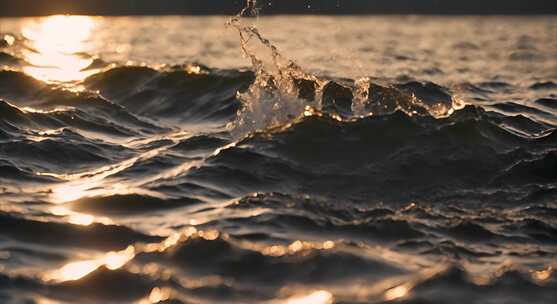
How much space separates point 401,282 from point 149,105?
1024cm

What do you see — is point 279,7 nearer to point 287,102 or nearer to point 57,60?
point 57,60

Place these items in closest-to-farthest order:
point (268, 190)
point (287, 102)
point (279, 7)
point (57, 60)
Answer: point (268, 190), point (287, 102), point (57, 60), point (279, 7)

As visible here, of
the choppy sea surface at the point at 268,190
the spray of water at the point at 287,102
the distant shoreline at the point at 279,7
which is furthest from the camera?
the distant shoreline at the point at 279,7

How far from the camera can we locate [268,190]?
992cm

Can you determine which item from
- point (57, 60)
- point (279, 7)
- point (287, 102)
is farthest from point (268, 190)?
point (279, 7)

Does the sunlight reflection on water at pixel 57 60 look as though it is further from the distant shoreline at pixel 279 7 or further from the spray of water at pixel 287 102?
the distant shoreline at pixel 279 7

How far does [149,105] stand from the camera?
16.8 m

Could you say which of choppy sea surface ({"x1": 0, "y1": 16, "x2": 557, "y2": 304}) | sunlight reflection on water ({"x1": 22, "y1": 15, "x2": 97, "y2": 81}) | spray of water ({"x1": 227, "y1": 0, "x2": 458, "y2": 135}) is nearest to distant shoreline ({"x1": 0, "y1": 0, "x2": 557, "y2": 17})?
sunlight reflection on water ({"x1": 22, "y1": 15, "x2": 97, "y2": 81})

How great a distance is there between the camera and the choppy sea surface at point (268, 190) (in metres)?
7.15

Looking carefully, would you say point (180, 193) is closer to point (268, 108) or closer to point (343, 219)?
point (343, 219)

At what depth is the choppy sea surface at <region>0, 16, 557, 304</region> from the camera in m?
7.15

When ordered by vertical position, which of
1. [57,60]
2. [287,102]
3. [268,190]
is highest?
[57,60]

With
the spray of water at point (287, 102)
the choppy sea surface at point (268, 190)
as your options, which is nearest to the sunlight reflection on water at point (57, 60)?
the choppy sea surface at point (268, 190)

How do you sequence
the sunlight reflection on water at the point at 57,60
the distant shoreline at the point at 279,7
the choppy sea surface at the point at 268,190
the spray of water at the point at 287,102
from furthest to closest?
the distant shoreline at the point at 279,7 < the sunlight reflection on water at the point at 57,60 < the spray of water at the point at 287,102 < the choppy sea surface at the point at 268,190
